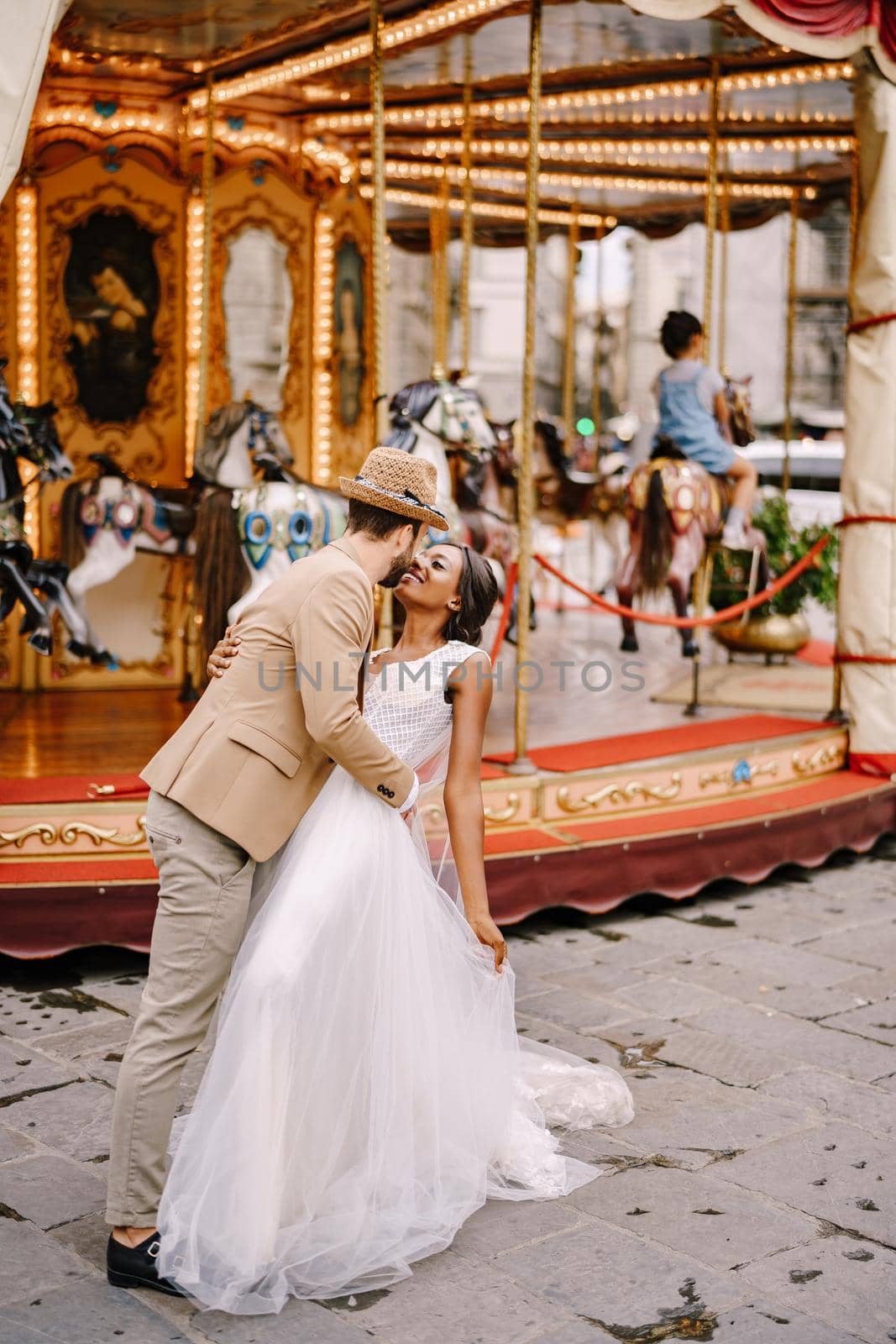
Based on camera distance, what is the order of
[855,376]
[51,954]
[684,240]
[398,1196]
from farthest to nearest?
→ [684,240], [855,376], [51,954], [398,1196]

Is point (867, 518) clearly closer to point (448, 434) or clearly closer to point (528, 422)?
point (448, 434)

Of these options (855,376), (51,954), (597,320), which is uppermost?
(597,320)

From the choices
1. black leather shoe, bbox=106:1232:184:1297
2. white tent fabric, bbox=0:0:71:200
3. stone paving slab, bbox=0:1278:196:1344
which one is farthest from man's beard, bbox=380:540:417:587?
white tent fabric, bbox=0:0:71:200

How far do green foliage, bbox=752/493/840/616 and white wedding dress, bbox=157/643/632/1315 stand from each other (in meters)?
6.67

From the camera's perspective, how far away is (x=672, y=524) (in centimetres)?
758

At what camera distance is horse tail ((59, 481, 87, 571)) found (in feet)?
23.6

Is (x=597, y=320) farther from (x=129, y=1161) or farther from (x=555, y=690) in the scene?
(x=129, y=1161)

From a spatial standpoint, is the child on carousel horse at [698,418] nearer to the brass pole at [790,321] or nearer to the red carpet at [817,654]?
the brass pole at [790,321]

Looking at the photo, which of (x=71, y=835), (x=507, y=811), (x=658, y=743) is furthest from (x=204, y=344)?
(x=71, y=835)

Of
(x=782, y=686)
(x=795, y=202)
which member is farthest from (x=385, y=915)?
(x=795, y=202)

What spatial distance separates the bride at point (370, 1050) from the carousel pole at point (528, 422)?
7.25 feet

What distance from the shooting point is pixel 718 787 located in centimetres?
646

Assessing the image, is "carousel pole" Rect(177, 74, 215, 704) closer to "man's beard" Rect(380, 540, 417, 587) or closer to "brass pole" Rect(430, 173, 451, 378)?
"brass pole" Rect(430, 173, 451, 378)

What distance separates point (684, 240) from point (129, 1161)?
3437 centimetres
